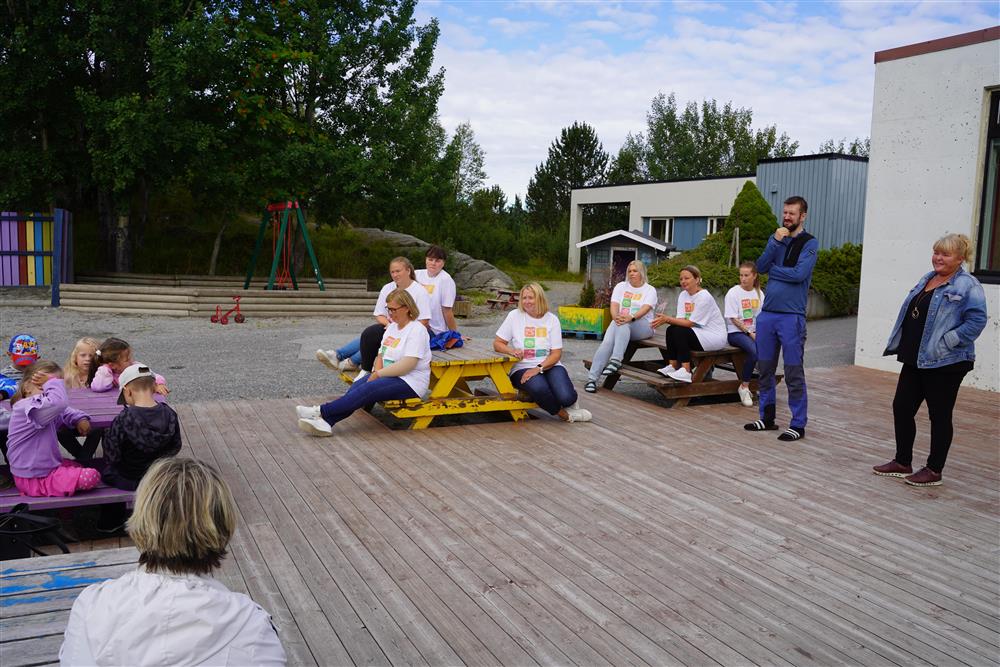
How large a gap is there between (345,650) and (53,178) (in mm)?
19747

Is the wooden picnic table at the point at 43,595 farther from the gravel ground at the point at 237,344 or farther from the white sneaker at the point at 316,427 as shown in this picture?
the gravel ground at the point at 237,344

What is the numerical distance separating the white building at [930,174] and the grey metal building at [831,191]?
43.9 ft

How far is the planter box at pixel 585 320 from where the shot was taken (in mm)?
14695

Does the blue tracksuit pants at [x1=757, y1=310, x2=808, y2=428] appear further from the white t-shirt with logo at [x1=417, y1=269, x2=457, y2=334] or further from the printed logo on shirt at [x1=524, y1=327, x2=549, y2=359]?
the white t-shirt with logo at [x1=417, y1=269, x2=457, y2=334]

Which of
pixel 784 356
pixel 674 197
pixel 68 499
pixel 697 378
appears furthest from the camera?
pixel 674 197

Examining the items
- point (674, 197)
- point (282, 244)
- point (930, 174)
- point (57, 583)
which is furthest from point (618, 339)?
point (674, 197)

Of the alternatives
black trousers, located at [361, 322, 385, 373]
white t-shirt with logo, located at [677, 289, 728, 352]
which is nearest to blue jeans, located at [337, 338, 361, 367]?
black trousers, located at [361, 322, 385, 373]

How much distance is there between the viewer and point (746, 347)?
26.1ft

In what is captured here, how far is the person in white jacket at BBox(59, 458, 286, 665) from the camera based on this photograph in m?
1.98

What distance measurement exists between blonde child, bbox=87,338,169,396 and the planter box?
33.4 ft

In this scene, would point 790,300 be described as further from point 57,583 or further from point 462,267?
point 462,267

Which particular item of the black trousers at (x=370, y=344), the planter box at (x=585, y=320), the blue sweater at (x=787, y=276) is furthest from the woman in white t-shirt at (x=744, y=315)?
the planter box at (x=585, y=320)

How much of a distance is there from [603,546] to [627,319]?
14.0 feet

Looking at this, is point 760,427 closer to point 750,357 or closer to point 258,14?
point 750,357
